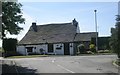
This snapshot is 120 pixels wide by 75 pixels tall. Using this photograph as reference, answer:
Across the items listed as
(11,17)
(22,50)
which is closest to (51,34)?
(22,50)

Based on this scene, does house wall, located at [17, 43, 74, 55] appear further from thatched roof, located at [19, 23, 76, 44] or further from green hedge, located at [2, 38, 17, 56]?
green hedge, located at [2, 38, 17, 56]

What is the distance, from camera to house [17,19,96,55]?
218ft

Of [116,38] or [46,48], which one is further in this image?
[46,48]

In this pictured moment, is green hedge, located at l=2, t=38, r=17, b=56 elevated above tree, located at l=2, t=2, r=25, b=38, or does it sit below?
below

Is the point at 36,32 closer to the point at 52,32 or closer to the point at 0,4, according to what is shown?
the point at 52,32

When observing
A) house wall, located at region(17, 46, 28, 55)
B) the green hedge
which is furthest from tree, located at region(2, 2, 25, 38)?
house wall, located at region(17, 46, 28, 55)

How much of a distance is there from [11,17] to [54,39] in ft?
114

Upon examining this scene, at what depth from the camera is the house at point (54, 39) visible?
66312 millimetres

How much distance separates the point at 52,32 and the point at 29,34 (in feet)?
18.9

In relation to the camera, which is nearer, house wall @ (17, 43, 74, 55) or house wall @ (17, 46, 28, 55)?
house wall @ (17, 43, 74, 55)

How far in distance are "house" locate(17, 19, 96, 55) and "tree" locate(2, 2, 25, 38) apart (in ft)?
98.5

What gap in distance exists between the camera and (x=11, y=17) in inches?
1335

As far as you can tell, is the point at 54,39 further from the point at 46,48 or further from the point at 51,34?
the point at 51,34

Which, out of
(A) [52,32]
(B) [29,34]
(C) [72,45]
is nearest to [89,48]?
(C) [72,45]
